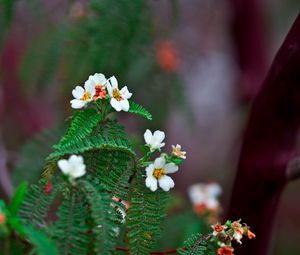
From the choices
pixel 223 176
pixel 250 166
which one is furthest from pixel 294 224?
pixel 250 166

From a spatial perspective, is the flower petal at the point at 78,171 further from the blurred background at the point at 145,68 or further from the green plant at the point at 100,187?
the blurred background at the point at 145,68

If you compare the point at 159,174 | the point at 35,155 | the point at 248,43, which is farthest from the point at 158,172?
the point at 248,43

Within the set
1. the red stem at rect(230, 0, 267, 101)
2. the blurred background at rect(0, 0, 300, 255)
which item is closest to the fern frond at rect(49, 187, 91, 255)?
the blurred background at rect(0, 0, 300, 255)

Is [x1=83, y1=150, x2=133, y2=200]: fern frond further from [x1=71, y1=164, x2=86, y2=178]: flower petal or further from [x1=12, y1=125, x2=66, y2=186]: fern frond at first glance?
[x1=12, y1=125, x2=66, y2=186]: fern frond

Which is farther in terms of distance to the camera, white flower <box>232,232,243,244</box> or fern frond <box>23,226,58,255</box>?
white flower <box>232,232,243,244</box>

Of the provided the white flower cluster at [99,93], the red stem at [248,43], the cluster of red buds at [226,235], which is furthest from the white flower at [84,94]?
the red stem at [248,43]

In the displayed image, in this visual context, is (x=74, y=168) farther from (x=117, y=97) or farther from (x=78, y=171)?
(x=117, y=97)
